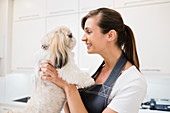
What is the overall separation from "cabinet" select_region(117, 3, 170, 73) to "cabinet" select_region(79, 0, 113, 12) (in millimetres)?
305

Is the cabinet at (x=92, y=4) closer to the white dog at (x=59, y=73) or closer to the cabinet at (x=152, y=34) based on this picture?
the cabinet at (x=152, y=34)

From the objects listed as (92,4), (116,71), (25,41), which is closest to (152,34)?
(92,4)

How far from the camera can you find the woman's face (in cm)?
104

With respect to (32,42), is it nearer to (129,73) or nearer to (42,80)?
(42,80)

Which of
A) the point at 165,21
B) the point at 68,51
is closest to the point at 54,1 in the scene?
the point at 165,21

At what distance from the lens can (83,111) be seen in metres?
0.95

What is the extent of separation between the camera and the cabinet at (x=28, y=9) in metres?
2.83

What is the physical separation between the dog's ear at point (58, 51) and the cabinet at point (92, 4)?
1546mm

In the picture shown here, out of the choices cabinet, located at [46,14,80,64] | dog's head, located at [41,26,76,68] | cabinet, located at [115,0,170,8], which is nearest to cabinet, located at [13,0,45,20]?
cabinet, located at [46,14,80,64]

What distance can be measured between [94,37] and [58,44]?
0.22 metres

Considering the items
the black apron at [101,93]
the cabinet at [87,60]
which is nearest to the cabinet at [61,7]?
the cabinet at [87,60]

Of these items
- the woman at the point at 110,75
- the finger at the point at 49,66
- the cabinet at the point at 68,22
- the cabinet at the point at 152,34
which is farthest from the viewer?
the cabinet at the point at 68,22

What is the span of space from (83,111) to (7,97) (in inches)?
102

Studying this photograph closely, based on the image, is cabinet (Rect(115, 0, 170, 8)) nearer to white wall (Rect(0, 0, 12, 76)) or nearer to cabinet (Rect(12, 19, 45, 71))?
cabinet (Rect(12, 19, 45, 71))
